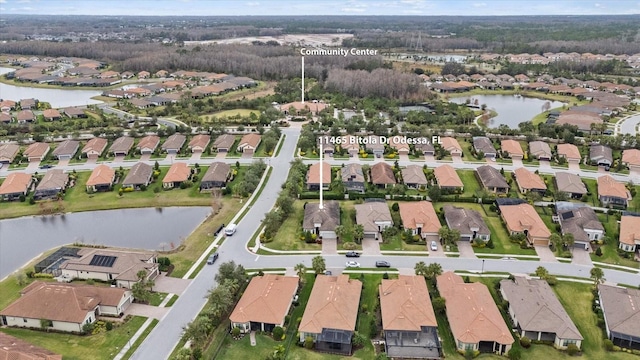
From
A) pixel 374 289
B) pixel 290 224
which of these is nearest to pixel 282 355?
pixel 374 289

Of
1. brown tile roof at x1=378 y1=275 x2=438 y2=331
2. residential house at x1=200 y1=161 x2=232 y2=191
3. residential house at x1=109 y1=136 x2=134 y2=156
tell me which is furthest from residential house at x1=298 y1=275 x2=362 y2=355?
residential house at x1=109 y1=136 x2=134 y2=156

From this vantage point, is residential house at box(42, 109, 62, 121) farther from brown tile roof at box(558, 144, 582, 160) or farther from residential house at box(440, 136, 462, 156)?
brown tile roof at box(558, 144, 582, 160)

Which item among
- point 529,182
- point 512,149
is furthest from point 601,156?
point 529,182

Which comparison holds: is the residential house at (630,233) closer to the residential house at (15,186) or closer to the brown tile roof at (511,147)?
the brown tile roof at (511,147)

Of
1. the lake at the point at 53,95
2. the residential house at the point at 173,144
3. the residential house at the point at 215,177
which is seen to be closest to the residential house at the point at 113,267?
the residential house at the point at 215,177

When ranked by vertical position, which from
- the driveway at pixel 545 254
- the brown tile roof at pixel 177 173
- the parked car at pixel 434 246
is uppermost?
the brown tile roof at pixel 177 173

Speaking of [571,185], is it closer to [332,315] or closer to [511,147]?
[511,147]
